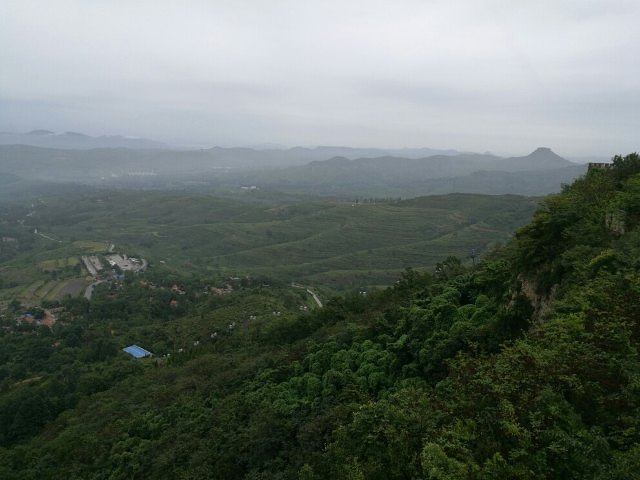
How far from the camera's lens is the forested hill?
7.04m

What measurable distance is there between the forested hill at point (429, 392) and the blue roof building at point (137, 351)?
9321 millimetres

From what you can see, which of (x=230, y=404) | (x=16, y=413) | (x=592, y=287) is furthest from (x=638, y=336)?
(x=16, y=413)

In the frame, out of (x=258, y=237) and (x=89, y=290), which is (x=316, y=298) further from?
(x=258, y=237)

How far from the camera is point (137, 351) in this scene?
40.0m

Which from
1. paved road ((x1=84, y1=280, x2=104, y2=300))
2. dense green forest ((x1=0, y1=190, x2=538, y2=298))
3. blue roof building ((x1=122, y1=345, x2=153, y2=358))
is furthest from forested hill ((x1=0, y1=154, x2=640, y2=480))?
dense green forest ((x1=0, y1=190, x2=538, y2=298))

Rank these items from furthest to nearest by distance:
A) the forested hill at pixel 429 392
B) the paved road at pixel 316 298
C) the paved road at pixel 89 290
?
the paved road at pixel 89 290 → the paved road at pixel 316 298 → the forested hill at pixel 429 392

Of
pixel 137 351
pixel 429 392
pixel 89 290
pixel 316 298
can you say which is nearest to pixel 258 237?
pixel 89 290

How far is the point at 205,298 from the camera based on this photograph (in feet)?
196

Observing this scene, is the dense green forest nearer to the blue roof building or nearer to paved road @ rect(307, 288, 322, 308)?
paved road @ rect(307, 288, 322, 308)

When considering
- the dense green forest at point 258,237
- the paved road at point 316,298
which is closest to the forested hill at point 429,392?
the paved road at point 316,298

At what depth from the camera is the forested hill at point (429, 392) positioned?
23.1 feet

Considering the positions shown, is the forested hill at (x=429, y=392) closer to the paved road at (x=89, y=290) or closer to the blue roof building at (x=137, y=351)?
the blue roof building at (x=137, y=351)

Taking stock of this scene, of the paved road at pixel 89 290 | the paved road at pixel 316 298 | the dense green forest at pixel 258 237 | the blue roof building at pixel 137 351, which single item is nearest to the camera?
the blue roof building at pixel 137 351

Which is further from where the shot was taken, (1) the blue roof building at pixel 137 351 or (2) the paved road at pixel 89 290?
(2) the paved road at pixel 89 290
